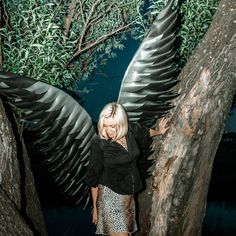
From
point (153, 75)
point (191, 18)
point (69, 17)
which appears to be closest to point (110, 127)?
point (153, 75)

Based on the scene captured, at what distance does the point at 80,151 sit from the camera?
22.0 feet

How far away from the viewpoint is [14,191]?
551cm

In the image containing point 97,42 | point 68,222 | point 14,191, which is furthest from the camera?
point 68,222

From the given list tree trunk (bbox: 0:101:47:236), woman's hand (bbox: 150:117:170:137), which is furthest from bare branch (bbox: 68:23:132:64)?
woman's hand (bbox: 150:117:170:137)

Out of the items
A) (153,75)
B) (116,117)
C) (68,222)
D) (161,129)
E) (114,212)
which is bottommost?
(68,222)

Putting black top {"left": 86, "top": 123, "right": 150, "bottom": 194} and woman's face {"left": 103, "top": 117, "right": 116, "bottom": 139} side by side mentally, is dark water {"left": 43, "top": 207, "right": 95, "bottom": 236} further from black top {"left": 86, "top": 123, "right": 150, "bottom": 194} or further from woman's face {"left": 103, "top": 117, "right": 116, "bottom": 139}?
woman's face {"left": 103, "top": 117, "right": 116, "bottom": 139}

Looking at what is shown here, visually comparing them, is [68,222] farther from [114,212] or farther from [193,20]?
[193,20]

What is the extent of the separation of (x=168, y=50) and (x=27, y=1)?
8.97ft

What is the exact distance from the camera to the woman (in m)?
5.62

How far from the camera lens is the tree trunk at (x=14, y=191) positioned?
4332mm

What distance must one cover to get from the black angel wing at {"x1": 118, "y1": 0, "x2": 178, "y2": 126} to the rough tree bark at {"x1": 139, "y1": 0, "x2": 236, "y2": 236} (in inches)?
9.3

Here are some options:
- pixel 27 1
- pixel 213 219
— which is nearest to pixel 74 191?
pixel 27 1

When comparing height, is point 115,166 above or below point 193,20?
below

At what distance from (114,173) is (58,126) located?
106 cm
